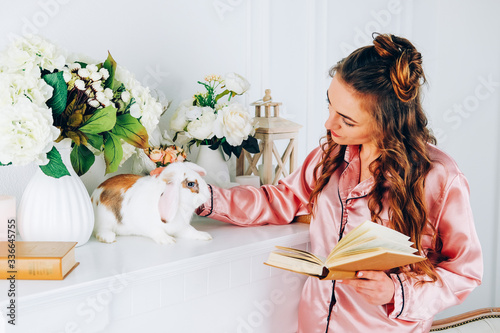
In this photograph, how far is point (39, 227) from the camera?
122 centimetres

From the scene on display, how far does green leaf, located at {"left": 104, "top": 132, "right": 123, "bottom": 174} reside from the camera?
1.29m

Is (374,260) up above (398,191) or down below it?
below

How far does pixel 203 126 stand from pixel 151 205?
1.08 ft

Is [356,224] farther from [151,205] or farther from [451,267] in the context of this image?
[151,205]

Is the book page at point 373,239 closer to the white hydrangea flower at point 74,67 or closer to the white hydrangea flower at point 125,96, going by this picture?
the white hydrangea flower at point 125,96

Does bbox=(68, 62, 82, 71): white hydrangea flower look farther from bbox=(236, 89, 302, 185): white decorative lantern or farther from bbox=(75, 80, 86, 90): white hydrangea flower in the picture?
bbox=(236, 89, 302, 185): white decorative lantern

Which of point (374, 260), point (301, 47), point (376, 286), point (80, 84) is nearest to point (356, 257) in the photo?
Answer: point (374, 260)

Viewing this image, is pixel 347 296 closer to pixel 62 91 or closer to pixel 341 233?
pixel 341 233

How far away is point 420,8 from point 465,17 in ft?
0.66

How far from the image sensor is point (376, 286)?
4.05ft

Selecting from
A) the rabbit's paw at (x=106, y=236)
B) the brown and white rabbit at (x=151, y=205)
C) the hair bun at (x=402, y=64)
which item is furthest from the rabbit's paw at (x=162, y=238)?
the hair bun at (x=402, y=64)

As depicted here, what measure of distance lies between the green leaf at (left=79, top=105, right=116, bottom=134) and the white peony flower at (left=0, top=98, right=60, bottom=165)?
0.12 m

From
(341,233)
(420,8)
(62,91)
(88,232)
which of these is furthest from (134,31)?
(420,8)

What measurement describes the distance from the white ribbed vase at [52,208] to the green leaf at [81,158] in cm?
5
